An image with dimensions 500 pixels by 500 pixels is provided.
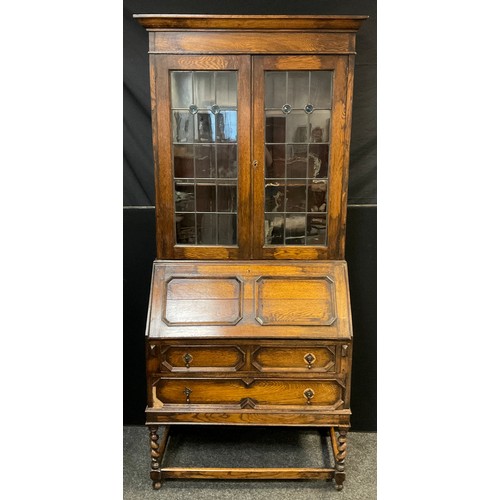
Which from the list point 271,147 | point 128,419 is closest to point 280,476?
point 128,419

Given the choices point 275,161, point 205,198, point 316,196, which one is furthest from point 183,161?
point 316,196

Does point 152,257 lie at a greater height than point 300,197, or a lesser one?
lesser

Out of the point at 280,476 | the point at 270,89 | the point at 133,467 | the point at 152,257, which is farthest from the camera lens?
the point at 152,257

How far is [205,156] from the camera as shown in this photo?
2455 mm

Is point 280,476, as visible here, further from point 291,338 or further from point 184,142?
point 184,142

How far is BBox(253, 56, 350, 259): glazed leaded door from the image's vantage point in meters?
2.35

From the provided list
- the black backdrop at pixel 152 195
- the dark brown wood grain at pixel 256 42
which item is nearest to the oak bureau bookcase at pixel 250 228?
the dark brown wood grain at pixel 256 42

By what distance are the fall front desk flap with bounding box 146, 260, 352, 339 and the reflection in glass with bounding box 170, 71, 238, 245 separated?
0.16 meters

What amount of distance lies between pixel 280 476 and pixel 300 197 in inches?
52.5

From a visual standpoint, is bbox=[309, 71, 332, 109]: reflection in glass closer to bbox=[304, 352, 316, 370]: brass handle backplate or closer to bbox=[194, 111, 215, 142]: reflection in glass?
bbox=[194, 111, 215, 142]: reflection in glass

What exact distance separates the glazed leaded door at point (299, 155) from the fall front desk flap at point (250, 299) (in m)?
0.10

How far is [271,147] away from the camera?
2.43 metres

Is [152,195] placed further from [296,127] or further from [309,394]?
[309,394]

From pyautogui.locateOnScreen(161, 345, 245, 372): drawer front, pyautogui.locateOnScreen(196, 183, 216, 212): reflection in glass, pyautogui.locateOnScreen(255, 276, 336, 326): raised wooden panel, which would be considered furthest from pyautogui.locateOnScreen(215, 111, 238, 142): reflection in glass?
pyautogui.locateOnScreen(161, 345, 245, 372): drawer front
